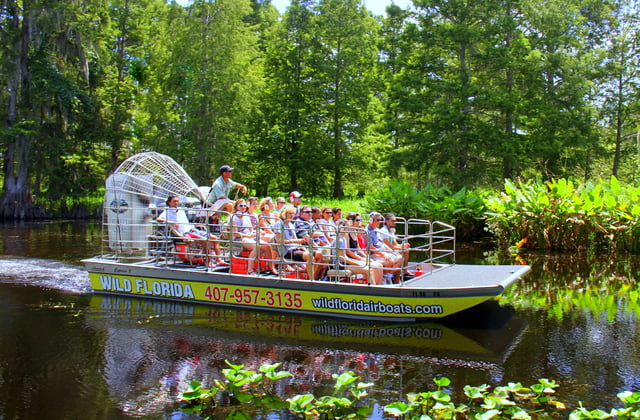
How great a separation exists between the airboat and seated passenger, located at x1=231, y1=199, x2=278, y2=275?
0.12 m

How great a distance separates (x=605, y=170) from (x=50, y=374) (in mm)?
32970

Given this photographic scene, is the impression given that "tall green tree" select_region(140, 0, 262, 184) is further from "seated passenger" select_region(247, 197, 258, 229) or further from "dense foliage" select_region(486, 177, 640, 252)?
"seated passenger" select_region(247, 197, 258, 229)

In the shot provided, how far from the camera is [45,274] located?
48.9ft

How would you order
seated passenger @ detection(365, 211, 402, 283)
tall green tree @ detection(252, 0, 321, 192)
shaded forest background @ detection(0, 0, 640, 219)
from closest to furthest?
seated passenger @ detection(365, 211, 402, 283) → shaded forest background @ detection(0, 0, 640, 219) → tall green tree @ detection(252, 0, 321, 192)

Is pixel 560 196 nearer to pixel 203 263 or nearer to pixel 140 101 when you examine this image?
pixel 203 263

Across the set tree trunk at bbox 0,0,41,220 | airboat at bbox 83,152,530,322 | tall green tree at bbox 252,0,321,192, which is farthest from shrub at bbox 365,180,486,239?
tree trunk at bbox 0,0,41,220

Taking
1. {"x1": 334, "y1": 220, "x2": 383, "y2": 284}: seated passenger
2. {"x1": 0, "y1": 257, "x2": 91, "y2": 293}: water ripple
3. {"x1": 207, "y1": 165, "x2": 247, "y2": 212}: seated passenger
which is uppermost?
{"x1": 207, "y1": 165, "x2": 247, "y2": 212}: seated passenger

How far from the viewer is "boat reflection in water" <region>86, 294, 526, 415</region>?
25.1 ft

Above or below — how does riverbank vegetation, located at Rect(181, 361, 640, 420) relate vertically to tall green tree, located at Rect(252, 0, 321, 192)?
below

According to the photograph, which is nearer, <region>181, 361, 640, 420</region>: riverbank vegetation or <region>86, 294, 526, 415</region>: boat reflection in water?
<region>181, 361, 640, 420</region>: riverbank vegetation

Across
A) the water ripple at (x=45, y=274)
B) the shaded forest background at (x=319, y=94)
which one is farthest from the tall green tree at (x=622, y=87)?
the water ripple at (x=45, y=274)

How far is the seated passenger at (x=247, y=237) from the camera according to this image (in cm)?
1148

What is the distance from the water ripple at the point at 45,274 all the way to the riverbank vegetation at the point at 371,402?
7349 millimetres

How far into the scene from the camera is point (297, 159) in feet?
131
